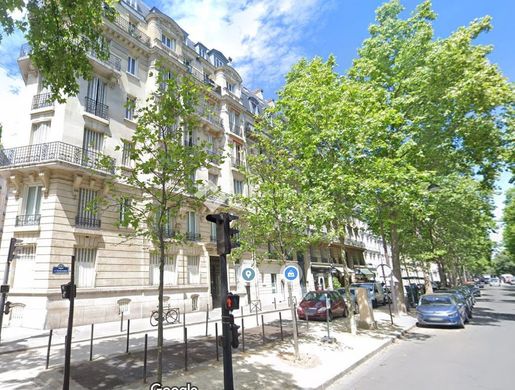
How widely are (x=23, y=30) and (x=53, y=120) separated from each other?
1212 centimetres

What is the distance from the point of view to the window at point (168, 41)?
24.4m

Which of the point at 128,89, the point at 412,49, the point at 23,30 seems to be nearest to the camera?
the point at 23,30

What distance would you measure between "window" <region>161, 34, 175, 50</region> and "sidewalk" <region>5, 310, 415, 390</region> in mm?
21926

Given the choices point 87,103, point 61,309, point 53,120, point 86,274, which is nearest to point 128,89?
point 87,103

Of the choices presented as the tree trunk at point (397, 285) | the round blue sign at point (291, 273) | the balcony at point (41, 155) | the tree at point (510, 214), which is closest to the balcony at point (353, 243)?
the tree at point (510, 214)

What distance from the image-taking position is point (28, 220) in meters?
15.7

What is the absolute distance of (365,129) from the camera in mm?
12109

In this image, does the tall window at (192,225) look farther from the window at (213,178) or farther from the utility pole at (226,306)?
the utility pole at (226,306)

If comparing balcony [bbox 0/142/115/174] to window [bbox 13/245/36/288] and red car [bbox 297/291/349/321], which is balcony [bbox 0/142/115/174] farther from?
red car [bbox 297/291/349/321]

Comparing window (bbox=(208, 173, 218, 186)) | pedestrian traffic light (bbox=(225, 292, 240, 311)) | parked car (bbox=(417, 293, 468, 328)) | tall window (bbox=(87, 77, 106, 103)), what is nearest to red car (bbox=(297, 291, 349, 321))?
parked car (bbox=(417, 293, 468, 328))

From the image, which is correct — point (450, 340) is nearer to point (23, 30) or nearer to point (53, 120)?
point (23, 30)

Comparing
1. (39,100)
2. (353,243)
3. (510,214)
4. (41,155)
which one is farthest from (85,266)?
(510,214)

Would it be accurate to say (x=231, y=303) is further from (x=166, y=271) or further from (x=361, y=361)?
(x=166, y=271)

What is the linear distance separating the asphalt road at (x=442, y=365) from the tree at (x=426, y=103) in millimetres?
5477
